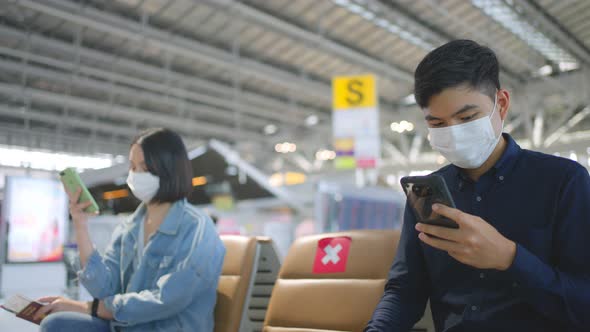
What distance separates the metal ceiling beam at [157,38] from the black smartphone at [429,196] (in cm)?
831

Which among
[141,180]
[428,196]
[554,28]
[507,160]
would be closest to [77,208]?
[141,180]

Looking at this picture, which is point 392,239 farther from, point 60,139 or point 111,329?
point 60,139

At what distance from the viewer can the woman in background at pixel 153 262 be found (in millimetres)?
1819

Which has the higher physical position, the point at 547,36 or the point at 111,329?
the point at 547,36

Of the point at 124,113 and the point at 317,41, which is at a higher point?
the point at 317,41

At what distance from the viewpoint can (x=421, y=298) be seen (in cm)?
144

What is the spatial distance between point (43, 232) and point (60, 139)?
13.2 meters

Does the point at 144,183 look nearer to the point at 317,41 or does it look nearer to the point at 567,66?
the point at 317,41

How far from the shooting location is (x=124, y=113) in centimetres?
1477

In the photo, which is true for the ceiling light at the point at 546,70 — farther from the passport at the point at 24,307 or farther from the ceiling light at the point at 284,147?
the passport at the point at 24,307

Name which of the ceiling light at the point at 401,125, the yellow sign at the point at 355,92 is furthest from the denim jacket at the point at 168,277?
the ceiling light at the point at 401,125

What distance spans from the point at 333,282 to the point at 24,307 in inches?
47.5

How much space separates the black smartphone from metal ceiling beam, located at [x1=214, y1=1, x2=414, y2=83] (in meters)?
8.13

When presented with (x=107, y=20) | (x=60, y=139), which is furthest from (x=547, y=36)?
(x=60, y=139)
